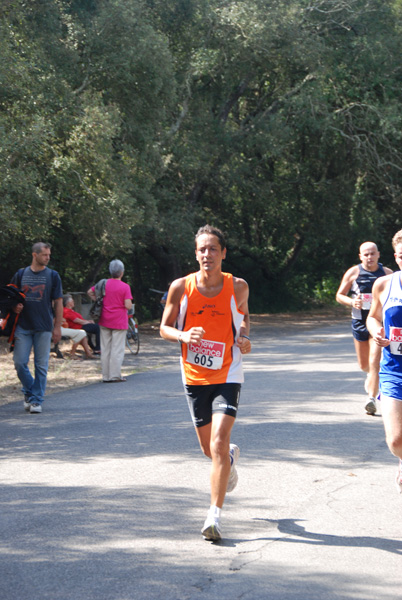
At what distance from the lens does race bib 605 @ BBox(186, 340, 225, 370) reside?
17.5 ft

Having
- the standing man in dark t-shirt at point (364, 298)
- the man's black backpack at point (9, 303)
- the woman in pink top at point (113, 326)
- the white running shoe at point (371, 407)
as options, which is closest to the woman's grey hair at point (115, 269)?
the woman in pink top at point (113, 326)

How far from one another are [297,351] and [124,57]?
7908 millimetres

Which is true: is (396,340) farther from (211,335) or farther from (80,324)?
(80,324)

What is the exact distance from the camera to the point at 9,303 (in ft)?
33.2

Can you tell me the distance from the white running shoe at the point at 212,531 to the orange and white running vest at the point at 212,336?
89cm

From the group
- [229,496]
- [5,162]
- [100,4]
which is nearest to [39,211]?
[5,162]

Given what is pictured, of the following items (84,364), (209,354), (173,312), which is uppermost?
(173,312)

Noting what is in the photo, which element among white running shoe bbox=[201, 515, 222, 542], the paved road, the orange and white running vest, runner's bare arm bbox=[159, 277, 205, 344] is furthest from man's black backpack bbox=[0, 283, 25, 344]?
white running shoe bbox=[201, 515, 222, 542]

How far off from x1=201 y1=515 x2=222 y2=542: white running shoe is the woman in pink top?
27.7 feet

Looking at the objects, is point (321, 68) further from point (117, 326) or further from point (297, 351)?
point (117, 326)

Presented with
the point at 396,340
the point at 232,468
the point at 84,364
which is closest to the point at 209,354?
the point at 232,468

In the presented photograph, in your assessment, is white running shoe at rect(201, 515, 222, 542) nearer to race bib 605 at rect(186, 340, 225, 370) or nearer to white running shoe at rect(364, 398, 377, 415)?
race bib 605 at rect(186, 340, 225, 370)

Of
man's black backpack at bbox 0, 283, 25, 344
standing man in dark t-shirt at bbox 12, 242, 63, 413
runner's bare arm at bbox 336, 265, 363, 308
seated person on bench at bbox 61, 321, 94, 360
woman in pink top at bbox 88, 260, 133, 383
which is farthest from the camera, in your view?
seated person on bench at bbox 61, 321, 94, 360

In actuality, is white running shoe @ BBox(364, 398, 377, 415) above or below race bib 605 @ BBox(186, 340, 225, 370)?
below
